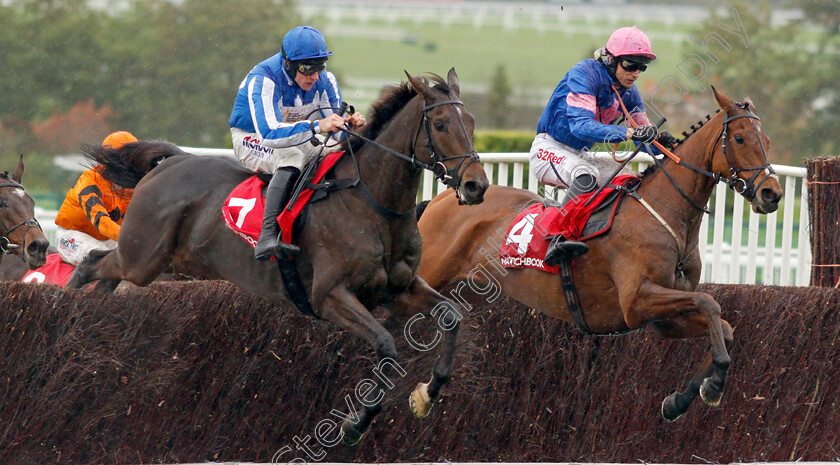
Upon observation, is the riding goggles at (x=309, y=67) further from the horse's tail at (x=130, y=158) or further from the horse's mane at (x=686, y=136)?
the horse's mane at (x=686, y=136)

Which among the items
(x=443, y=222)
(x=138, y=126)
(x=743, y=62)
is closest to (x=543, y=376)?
(x=443, y=222)

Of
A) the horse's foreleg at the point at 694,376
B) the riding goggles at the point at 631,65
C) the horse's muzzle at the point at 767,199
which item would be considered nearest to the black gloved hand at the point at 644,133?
the riding goggles at the point at 631,65

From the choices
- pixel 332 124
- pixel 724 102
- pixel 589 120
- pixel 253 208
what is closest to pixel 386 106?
pixel 332 124

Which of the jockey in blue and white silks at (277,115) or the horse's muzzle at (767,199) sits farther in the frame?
the jockey in blue and white silks at (277,115)

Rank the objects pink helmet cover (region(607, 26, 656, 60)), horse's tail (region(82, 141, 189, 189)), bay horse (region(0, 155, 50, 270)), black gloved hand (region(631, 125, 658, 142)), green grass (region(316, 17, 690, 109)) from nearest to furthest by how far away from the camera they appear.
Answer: black gloved hand (region(631, 125, 658, 142)), pink helmet cover (region(607, 26, 656, 60)), horse's tail (region(82, 141, 189, 189)), bay horse (region(0, 155, 50, 270)), green grass (region(316, 17, 690, 109))

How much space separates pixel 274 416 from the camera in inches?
233

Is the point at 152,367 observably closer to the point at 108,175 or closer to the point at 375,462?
the point at 375,462

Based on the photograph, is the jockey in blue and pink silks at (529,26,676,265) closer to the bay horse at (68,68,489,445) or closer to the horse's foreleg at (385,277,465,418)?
the horse's foreleg at (385,277,465,418)

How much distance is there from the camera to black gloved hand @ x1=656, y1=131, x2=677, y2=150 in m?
6.13

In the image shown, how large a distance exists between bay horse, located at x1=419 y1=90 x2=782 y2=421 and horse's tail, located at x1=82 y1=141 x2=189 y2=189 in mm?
2236

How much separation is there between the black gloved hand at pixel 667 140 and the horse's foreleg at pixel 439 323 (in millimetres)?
1619

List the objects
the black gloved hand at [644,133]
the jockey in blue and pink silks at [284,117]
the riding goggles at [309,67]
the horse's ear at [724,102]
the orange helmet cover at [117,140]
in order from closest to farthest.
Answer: the jockey in blue and pink silks at [284,117] < the horse's ear at [724,102] < the riding goggles at [309,67] < the black gloved hand at [644,133] < the orange helmet cover at [117,140]

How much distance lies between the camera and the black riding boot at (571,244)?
6109 mm

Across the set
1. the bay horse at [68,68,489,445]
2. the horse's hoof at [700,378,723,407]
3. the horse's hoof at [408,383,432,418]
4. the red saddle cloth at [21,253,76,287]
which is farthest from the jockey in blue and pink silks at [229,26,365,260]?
the red saddle cloth at [21,253,76,287]
